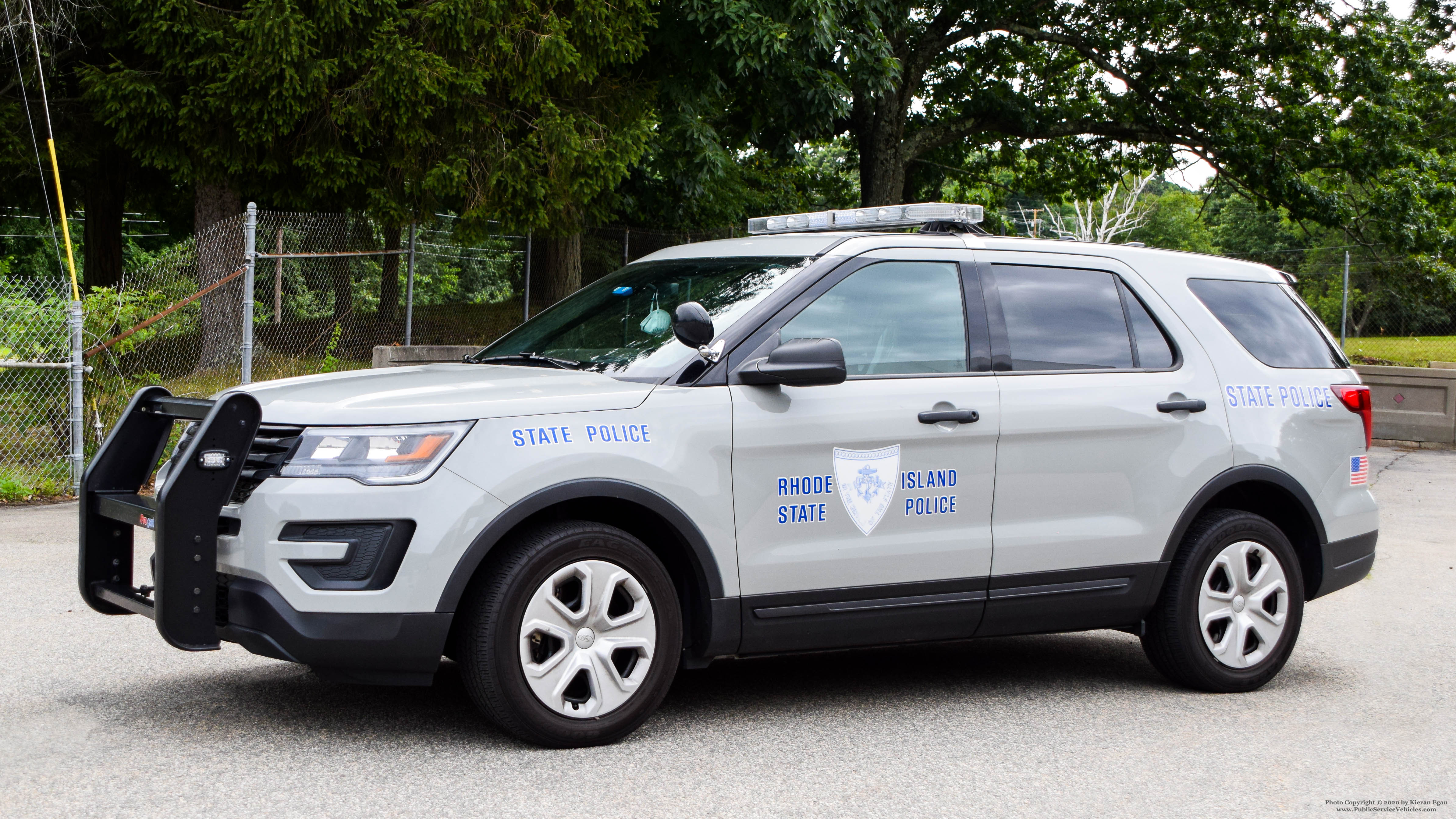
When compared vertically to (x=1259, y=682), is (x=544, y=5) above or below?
above

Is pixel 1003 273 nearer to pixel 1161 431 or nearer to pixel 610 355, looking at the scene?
pixel 1161 431

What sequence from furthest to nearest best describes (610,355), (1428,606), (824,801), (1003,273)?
(1428,606) < (1003,273) < (610,355) < (824,801)

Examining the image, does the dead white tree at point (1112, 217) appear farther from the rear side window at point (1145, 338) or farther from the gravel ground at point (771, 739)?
the gravel ground at point (771, 739)

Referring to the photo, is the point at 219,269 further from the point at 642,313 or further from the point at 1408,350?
the point at 1408,350

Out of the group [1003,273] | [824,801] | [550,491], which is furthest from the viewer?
[1003,273]

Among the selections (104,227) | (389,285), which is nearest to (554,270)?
(389,285)

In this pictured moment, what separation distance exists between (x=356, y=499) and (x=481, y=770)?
96 centimetres

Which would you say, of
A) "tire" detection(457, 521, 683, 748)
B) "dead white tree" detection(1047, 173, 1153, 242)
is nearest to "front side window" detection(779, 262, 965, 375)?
"tire" detection(457, 521, 683, 748)

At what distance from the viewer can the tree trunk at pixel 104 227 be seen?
2139cm

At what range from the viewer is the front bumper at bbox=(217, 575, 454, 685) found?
434cm

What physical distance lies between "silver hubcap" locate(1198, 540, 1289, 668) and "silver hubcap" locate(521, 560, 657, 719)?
2536 mm

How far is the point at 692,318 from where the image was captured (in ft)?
15.8

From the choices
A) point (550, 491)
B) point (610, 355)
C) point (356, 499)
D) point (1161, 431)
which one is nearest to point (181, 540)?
point (356, 499)

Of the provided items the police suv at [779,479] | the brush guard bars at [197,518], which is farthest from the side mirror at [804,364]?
the brush guard bars at [197,518]
